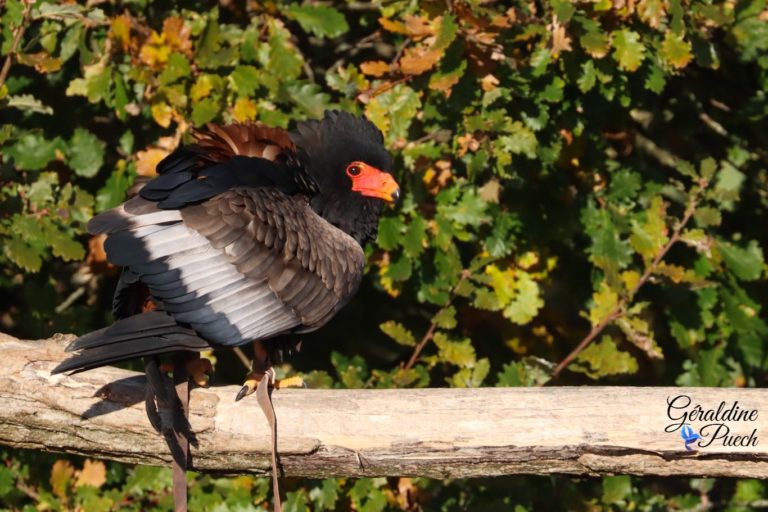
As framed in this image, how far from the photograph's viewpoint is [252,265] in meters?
4.23

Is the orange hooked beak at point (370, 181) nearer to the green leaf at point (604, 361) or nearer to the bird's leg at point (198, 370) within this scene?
the bird's leg at point (198, 370)

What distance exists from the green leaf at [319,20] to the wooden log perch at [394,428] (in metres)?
2.08

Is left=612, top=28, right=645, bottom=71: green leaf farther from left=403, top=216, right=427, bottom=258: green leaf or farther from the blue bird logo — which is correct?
the blue bird logo

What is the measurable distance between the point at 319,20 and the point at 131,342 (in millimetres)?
2353

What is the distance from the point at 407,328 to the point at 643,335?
4.61 ft

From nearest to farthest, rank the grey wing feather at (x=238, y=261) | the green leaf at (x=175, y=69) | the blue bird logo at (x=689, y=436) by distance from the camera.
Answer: the blue bird logo at (x=689, y=436)
the grey wing feather at (x=238, y=261)
the green leaf at (x=175, y=69)

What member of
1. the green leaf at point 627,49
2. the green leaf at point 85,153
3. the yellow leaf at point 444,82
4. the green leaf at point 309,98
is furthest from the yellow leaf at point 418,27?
the green leaf at point 85,153

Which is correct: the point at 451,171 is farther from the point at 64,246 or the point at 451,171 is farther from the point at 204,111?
the point at 64,246

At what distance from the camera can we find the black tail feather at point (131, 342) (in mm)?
3596

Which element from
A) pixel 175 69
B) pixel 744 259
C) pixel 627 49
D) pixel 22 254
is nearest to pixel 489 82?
pixel 627 49

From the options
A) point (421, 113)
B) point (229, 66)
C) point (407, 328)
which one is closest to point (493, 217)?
point (421, 113)

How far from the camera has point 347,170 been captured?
489cm

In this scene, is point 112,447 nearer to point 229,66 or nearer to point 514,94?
point 229,66

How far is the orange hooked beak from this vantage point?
16.0 feet
